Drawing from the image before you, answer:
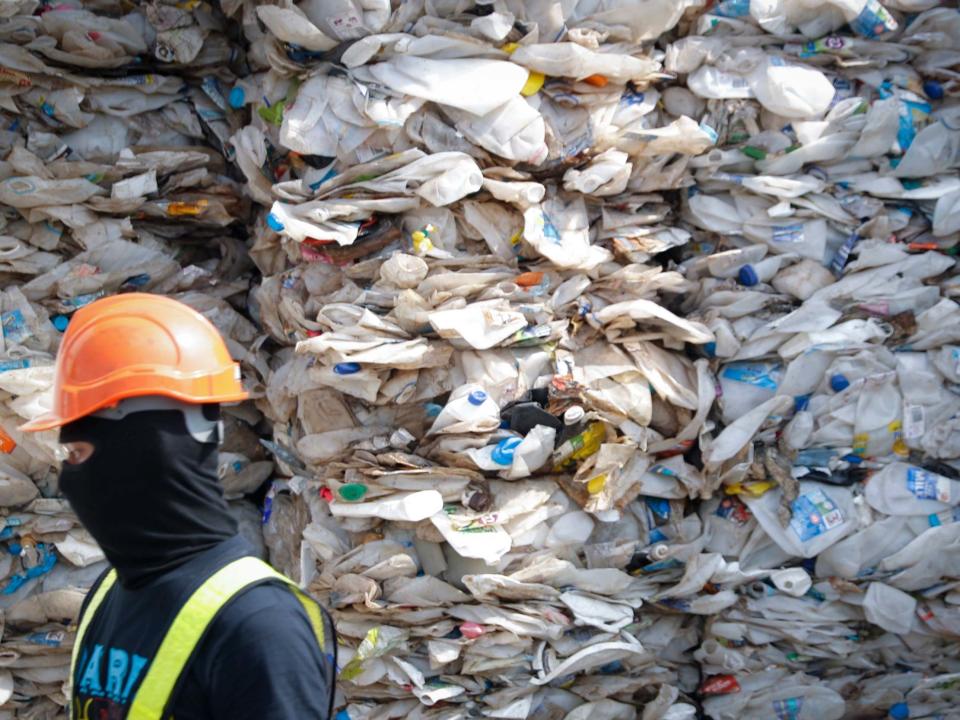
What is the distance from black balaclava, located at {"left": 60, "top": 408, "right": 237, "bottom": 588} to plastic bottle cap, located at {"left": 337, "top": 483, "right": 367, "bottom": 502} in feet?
4.49

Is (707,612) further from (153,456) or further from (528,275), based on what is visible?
(153,456)

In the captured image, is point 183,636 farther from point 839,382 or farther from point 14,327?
point 839,382

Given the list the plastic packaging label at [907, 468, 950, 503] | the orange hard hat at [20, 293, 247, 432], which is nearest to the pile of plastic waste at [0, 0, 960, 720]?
the plastic packaging label at [907, 468, 950, 503]

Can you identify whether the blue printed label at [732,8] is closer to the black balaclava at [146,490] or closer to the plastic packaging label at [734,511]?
the plastic packaging label at [734,511]

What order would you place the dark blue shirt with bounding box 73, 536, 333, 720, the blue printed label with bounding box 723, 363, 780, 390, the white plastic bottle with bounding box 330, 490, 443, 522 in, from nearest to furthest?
1. the dark blue shirt with bounding box 73, 536, 333, 720
2. the white plastic bottle with bounding box 330, 490, 443, 522
3. the blue printed label with bounding box 723, 363, 780, 390

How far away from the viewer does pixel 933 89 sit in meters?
3.01

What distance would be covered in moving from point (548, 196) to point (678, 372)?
644mm

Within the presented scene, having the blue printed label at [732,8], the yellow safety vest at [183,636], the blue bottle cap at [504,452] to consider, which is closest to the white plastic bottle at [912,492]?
the blue bottle cap at [504,452]

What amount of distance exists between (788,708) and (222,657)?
2284mm

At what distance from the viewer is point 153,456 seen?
3.80 ft

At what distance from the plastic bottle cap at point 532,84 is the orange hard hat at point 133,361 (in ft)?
5.70

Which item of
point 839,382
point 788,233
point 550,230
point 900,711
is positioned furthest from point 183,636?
point 900,711

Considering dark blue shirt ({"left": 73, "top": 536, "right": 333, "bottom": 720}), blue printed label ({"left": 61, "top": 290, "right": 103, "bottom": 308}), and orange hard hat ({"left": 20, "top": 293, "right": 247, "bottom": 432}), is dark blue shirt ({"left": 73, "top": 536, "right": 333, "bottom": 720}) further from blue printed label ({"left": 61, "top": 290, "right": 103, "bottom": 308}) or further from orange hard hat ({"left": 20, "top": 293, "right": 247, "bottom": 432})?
blue printed label ({"left": 61, "top": 290, "right": 103, "bottom": 308})

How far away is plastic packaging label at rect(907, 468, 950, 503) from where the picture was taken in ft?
9.23
